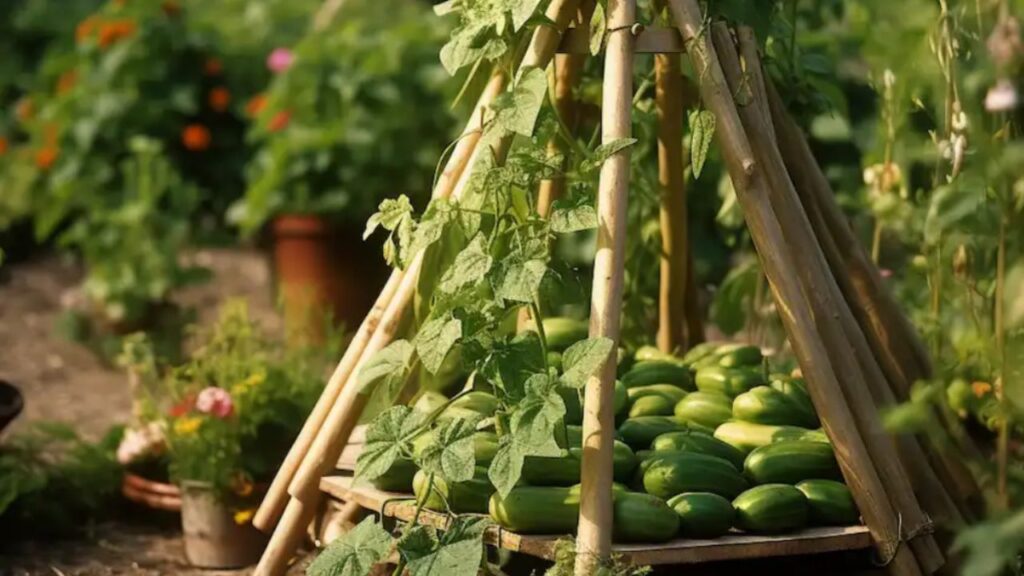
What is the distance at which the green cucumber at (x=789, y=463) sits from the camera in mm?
3447

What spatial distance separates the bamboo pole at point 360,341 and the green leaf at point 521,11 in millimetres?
278

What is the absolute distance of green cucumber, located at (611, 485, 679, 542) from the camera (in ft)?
10.3

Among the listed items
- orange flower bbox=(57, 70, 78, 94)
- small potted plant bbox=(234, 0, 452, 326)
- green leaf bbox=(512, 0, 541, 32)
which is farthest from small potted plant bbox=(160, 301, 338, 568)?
orange flower bbox=(57, 70, 78, 94)

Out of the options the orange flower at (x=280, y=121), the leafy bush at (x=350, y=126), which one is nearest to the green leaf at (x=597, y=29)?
the leafy bush at (x=350, y=126)

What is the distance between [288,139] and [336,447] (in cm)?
338

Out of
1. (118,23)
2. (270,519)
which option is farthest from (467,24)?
(118,23)

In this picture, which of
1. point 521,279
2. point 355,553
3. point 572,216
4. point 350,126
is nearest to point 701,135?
point 572,216

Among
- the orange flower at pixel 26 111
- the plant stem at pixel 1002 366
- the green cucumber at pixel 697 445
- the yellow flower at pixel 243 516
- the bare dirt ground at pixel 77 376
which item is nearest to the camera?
the plant stem at pixel 1002 366

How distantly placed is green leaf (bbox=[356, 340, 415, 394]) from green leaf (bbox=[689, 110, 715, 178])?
69cm

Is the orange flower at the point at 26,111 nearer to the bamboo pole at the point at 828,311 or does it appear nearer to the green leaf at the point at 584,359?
the bamboo pole at the point at 828,311

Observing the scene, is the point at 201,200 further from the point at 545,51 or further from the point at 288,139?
the point at 545,51

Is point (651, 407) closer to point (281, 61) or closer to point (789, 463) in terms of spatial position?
point (789, 463)

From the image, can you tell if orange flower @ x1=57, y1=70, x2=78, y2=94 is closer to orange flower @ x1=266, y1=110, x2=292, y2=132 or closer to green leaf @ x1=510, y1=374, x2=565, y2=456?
orange flower @ x1=266, y1=110, x2=292, y2=132

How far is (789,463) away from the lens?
3.45m
